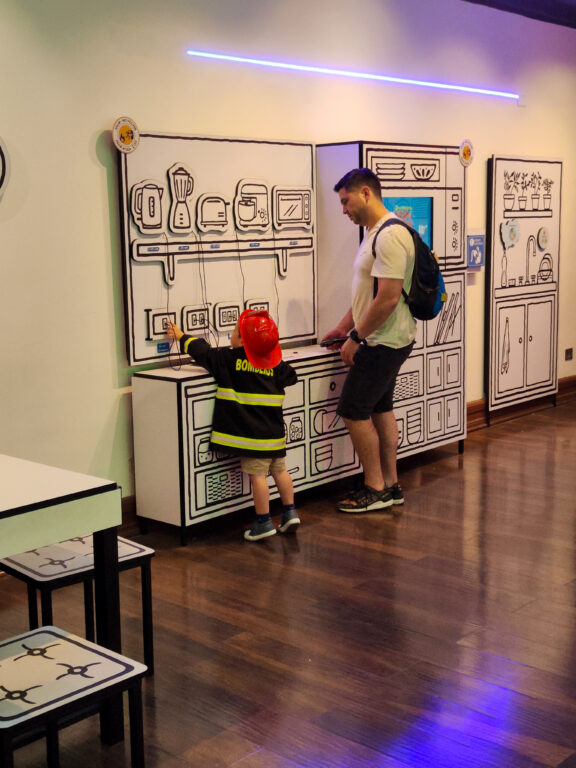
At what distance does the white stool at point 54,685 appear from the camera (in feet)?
7.14

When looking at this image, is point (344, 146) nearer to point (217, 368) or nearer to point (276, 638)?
point (217, 368)

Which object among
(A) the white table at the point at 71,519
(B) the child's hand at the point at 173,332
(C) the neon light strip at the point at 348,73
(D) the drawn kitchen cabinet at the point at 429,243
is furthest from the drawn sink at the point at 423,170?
(A) the white table at the point at 71,519

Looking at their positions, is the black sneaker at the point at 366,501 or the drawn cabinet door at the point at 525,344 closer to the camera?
the black sneaker at the point at 366,501

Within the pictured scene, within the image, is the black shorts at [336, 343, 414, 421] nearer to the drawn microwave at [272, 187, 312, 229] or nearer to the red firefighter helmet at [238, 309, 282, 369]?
the red firefighter helmet at [238, 309, 282, 369]

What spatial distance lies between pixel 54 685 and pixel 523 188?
5.51 meters

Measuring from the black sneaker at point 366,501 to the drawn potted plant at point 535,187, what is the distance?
10.1 feet

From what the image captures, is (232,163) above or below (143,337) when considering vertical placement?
above

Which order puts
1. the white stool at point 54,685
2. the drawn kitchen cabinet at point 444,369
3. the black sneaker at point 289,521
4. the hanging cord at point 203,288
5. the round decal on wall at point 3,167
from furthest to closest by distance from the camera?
the drawn kitchen cabinet at point 444,369
the hanging cord at point 203,288
the black sneaker at point 289,521
the round decal on wall at point 3,167
the white stool at point 54,685

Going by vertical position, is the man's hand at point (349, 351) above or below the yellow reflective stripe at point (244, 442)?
above

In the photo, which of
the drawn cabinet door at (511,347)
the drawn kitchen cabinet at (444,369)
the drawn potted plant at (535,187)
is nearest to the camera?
the drawn kitchen cabinet at (444,369)

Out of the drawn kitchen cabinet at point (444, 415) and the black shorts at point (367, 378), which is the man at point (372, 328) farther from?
the drawn kitchen cabinet at point (444, 415)

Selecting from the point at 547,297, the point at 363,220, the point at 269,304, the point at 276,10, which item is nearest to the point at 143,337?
the point at 269,304

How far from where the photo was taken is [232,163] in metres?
4.79

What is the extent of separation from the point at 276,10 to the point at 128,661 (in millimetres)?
3721
